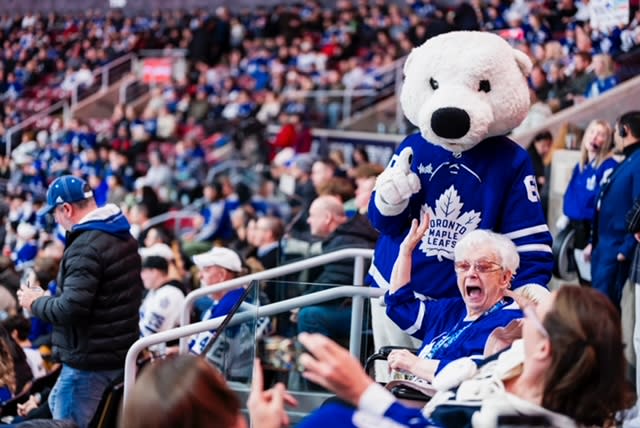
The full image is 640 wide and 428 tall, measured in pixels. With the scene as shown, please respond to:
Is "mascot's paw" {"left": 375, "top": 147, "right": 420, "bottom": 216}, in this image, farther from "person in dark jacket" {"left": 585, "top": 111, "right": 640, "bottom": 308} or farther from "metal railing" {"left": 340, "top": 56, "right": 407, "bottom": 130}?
"metal railing" {"left": 340, "top": 56, "right": 407, "bottom": 130}

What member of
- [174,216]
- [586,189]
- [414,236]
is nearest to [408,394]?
[414,236]

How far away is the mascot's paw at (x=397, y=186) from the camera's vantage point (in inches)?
144

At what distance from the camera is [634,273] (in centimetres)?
477

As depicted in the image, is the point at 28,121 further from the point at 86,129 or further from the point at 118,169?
the point at 118,169

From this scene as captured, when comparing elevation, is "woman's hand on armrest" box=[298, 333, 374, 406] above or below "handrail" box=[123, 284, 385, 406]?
above

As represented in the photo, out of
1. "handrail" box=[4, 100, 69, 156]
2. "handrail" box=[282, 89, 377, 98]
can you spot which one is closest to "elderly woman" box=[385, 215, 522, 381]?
"handrail" box=[282, 89, 377, 98]

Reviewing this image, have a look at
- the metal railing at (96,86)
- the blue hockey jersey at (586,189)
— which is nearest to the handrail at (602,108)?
the blue hockey jersey at (586,189)

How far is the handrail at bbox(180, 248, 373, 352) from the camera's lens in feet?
15.2

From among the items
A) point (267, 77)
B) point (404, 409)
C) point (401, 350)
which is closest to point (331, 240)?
point (401, 350)

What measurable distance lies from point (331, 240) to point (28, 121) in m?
13.4

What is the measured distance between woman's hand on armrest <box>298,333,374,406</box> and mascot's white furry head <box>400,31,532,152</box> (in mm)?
1694

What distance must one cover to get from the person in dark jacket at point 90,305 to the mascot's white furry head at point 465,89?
4.45 feet

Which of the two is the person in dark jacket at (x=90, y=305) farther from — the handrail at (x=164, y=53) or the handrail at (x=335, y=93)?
the handrail at (x=164, y=53)

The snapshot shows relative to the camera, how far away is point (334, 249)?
547 cm
